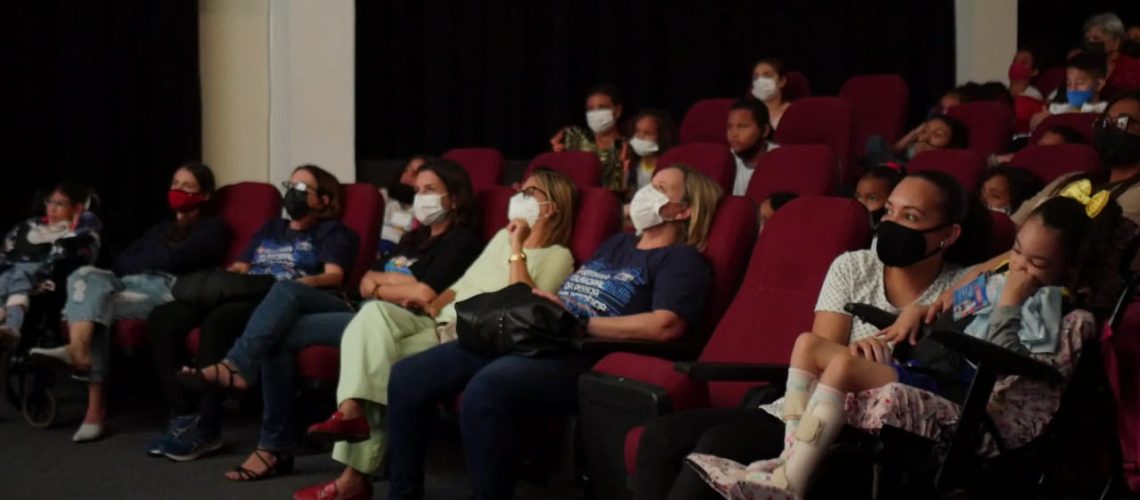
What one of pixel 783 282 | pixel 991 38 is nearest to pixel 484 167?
pixel 783 282

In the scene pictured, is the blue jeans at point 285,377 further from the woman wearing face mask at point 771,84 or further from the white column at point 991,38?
the white column at point 991,38

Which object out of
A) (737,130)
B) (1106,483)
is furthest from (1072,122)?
(1106,483)

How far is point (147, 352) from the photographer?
5.08 meters

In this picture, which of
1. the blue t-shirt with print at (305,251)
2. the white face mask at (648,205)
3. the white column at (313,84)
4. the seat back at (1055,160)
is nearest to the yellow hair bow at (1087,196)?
the white face mask at (648,205)

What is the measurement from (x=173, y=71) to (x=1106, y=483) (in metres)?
5.38

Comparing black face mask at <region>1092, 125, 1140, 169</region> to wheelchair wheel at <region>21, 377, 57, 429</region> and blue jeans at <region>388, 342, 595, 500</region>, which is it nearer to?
blue jeans at <region>388, 342, 595, 500</region>

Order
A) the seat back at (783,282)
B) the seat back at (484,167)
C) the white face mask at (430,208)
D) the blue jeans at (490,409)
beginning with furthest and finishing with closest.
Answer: the seat back at (484,167)
the white face mask at (430,208)
the blue jeans at (490,409)
the seat back at (783,282)

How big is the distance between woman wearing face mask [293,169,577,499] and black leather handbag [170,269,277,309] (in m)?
0.60

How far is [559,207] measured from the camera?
13.5 ft

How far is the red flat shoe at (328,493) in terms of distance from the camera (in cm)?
390

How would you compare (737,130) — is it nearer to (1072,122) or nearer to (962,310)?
(1072,122)

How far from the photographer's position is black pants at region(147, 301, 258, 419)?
4.58 meters

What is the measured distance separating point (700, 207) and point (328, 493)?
128cm

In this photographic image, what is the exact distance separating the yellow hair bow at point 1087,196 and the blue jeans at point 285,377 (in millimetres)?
2205
